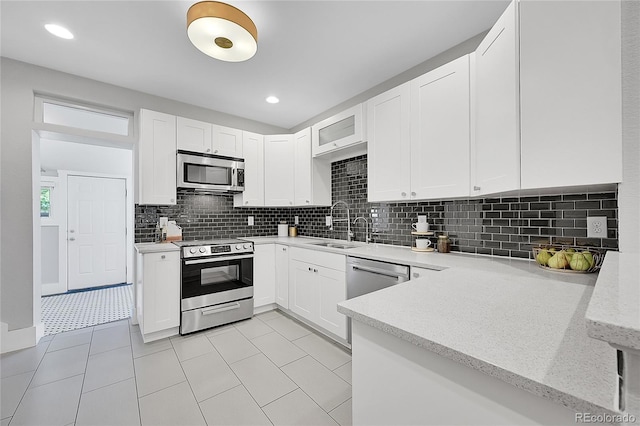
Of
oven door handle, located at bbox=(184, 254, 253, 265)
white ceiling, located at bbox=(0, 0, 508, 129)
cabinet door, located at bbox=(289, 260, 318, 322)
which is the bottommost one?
cabinet door, located at bbox=(289, 260, 318, 322)

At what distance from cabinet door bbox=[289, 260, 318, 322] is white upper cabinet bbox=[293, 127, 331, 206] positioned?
2.86 feet

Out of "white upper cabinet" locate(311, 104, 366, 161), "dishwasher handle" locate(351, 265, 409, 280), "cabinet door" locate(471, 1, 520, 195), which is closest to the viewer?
"cabinet door" locate(471, 1, 520, 195)

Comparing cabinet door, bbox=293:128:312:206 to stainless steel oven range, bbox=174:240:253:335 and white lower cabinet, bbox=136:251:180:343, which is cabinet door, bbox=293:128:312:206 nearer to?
stainless steel oven range, bbox=174:240:253:335

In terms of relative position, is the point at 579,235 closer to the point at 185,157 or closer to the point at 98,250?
the point at 185,157

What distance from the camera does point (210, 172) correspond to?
321cm

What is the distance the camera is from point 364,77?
2707 mm

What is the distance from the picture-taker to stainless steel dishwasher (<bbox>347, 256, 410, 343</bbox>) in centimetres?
192

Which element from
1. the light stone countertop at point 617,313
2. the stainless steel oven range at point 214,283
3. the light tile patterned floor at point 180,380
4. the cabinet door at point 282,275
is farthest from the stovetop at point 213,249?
the light stone countertop at point 617,313

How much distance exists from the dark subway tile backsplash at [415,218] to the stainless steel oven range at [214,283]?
0.63m

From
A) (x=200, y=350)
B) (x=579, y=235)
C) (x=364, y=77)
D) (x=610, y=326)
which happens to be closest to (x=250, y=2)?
(x=364, y=77)

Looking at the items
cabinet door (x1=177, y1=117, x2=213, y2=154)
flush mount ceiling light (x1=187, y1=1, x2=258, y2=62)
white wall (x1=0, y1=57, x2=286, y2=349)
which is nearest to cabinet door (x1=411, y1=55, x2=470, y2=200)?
flush mount ceiling light (x1=187, y1=1, x2=258, y2=62)

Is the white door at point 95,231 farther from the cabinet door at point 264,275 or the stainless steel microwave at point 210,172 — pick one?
the cabinet door at point 264,275

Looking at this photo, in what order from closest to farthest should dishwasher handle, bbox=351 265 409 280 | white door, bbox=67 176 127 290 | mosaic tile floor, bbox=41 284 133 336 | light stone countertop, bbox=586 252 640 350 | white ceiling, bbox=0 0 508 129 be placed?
light stone countertop, bbox=586 252 640 350 → white ceiling, bbox=0 0 508 129 → dishwasher handle, bbox=351 265 409 280 → mosaic tile floor, bbox=41 284 133 336 → white door, bbox=67 176 127 290

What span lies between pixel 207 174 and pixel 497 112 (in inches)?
117
